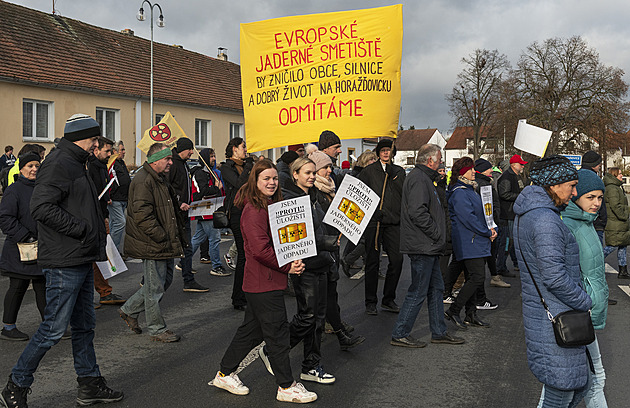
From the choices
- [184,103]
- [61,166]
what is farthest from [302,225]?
[184,103]

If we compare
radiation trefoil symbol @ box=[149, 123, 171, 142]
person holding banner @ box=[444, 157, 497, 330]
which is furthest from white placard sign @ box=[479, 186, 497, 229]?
radiation trefoil symbol @ box=[149, 123, 171, 142]

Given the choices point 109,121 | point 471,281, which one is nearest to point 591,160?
point 471,281

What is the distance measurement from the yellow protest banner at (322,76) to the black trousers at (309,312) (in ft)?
7.22

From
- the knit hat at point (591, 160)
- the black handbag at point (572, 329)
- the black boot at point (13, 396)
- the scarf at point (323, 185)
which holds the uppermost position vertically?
the knit hat at point (591, 160)

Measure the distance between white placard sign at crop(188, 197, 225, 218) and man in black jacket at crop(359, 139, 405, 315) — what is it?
2.61 m

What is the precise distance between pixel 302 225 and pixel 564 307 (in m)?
1.93

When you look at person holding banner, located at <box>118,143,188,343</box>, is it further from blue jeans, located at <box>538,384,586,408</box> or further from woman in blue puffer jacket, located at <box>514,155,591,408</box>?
blue jeans, located at <box>538,384,586,408</box>

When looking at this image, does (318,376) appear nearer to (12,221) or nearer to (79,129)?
(79,129)

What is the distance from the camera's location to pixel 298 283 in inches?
193

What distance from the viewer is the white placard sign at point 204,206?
858 cm

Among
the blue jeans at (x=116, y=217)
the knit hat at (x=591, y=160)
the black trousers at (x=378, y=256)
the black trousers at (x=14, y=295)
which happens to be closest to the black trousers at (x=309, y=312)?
the black trousers at (x=378, y=256)

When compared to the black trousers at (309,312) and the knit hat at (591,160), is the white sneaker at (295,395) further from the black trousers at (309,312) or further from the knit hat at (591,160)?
the knit hat at (591,160)

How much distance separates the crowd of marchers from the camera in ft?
11.2

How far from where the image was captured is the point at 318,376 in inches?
195
